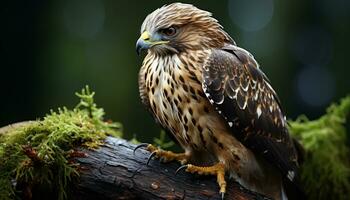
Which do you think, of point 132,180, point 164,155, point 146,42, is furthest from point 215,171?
point 146,42

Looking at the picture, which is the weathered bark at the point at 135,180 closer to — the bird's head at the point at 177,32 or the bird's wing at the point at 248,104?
the bird's wing at the point at 248,104

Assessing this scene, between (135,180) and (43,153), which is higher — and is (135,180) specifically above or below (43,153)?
below

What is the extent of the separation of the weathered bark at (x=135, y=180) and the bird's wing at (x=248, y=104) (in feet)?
1.24

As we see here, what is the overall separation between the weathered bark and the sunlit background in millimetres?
4891

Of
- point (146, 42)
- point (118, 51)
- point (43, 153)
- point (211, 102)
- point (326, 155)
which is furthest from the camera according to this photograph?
point (118, 51)

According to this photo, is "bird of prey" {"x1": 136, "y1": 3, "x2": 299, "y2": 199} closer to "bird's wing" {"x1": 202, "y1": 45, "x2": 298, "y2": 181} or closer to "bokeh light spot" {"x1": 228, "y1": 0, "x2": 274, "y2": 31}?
"bird's wing" {"x1": 202, "y1": 45, "x2": 298, "y2": 181}

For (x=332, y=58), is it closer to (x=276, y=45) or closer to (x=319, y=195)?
(x=276, y=45)

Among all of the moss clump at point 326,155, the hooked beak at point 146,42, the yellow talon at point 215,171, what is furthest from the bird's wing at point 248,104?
the moss clump at point 326,155

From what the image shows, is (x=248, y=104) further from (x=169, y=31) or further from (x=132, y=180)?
(x=132, y=180)

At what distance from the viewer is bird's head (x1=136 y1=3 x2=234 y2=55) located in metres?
5.01

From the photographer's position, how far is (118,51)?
10586 millimetres

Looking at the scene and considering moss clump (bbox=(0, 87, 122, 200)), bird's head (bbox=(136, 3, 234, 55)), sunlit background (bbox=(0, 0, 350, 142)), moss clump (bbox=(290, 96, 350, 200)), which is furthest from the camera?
sunlit background (bbox=(0, 0, 350, 142))

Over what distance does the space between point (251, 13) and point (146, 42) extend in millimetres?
7107

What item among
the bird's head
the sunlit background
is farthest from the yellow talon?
the sunlit background
